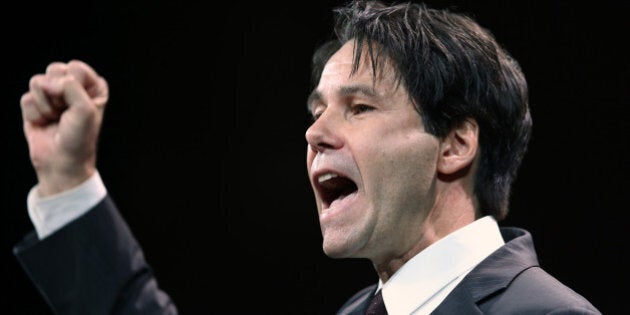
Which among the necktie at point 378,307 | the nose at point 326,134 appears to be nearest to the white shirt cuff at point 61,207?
the nose at point 326,134

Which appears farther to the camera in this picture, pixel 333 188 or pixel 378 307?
pixel 333 188

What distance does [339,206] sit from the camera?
152 cm

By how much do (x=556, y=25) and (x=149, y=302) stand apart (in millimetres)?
1617

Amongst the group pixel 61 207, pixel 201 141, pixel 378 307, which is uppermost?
pixel 61 207

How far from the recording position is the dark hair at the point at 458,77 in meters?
1.53

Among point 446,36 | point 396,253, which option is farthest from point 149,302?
point 446,36

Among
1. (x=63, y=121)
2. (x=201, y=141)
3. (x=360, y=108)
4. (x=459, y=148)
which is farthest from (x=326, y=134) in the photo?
(x=201, y=141)

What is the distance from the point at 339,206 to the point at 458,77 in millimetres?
341

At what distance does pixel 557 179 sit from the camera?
2305 mm

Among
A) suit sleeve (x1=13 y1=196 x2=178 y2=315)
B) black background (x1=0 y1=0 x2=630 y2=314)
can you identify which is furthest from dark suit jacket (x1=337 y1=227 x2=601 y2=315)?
black background (x1=0 y1=0 x2=630 y2=314)

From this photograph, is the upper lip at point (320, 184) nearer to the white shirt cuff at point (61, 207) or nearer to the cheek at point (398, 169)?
the cheek at point (398, 169)

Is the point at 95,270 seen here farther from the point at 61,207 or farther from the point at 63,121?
the point at 63,121

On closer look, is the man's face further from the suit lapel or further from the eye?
the suit lapel

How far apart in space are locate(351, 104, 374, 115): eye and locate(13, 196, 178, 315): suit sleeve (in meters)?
0.54
